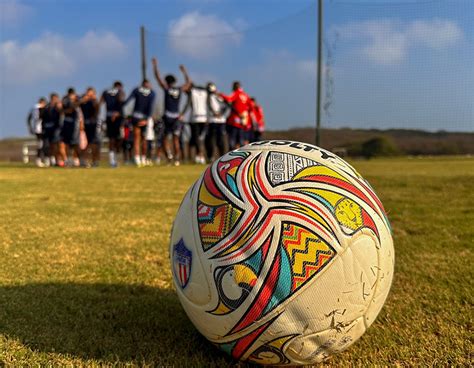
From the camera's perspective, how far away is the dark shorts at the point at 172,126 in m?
13.3

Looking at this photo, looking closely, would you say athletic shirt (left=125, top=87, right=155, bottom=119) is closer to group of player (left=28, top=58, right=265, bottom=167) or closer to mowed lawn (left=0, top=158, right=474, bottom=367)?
group of player (left=28, top=58, right=265, bottom=167)

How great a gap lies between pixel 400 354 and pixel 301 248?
844 millimetres

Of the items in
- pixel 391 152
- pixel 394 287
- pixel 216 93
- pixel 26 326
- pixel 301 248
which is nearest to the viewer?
pixel 301 248

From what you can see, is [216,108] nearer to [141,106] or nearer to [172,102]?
[172,102]

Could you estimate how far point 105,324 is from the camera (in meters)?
2.53

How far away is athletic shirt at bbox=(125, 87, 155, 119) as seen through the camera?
12156 millimetres

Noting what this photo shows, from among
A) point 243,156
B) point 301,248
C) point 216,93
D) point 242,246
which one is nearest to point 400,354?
point 301,248

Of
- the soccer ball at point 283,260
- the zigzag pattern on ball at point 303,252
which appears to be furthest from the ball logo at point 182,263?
the zigzag pattern on ball at point 303,252

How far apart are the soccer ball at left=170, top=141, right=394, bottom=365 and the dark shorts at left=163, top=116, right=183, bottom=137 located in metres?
11.5

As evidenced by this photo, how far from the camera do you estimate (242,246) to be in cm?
188

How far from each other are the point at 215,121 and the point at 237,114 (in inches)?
32.0

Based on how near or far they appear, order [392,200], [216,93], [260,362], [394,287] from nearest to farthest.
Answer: [260,362] < [394,287] < [392,200] < [216,93]

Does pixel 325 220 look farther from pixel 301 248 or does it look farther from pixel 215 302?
pixel 215 302

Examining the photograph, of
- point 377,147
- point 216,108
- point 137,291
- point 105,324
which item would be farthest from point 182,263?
point 377,147
